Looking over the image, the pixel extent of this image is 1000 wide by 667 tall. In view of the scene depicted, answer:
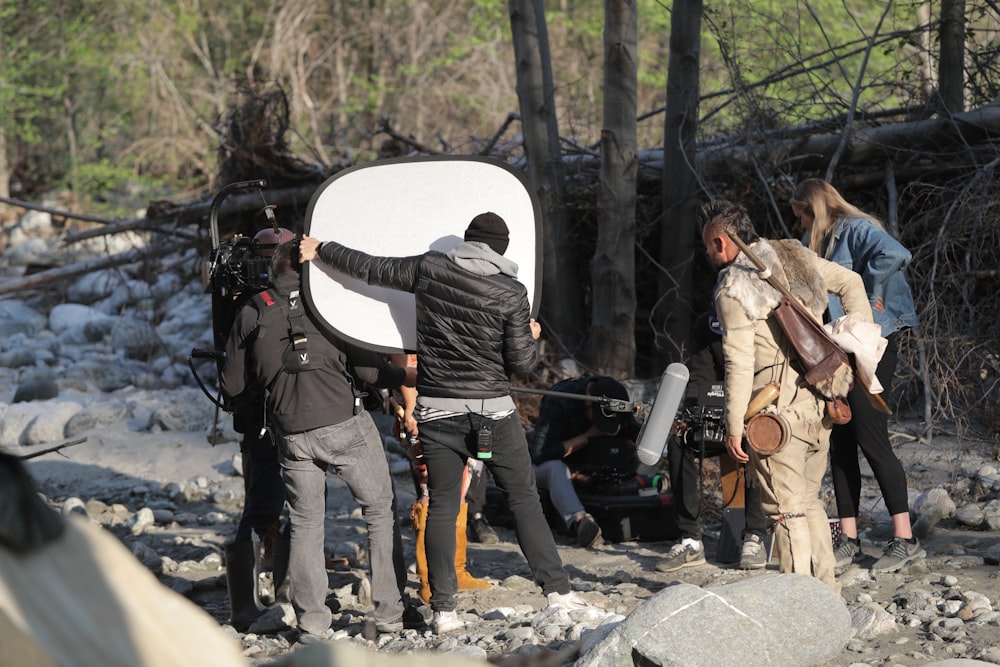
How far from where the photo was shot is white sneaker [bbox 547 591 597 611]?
496 cm

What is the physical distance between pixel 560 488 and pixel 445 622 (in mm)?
1961

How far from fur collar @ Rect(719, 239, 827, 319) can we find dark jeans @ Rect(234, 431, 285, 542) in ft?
8.37

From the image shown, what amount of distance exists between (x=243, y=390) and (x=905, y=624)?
3218mm

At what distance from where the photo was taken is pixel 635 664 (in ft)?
13.4

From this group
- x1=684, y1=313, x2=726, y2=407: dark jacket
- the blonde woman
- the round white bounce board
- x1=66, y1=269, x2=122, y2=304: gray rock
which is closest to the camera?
the round white bounce board

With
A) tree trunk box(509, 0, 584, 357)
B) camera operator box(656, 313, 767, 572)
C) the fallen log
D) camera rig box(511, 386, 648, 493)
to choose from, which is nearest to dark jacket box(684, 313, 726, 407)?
camera operator box(656, 313, 767, 572)

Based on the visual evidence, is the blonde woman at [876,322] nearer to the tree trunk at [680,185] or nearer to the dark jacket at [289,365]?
the dark jacket at [289,365]

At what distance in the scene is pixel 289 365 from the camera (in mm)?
5008

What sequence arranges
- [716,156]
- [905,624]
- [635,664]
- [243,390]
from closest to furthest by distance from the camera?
[635,664]
[905,624]
[243,390]
[716,156]

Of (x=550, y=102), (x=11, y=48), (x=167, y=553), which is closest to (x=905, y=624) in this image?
(x=167, y=553)

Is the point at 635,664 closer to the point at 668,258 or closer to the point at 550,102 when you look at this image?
the point at 668,258

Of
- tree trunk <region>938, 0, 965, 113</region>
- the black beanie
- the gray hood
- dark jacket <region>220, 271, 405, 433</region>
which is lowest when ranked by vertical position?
dark jacket <region>220, 271, 405, 433</region>

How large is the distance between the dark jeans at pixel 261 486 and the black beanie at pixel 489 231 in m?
1.68

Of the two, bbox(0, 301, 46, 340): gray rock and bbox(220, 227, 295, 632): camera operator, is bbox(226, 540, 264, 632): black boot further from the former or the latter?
bbox(0, 301, 46, 340): gray rock
